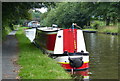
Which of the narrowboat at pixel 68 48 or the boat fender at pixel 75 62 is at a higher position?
the narrowboat at pixel 68 48

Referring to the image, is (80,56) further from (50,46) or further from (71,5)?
(71,5)

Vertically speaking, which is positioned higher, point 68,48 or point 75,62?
point 68,48

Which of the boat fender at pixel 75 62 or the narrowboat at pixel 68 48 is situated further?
the narrowboat at pixel 68 48

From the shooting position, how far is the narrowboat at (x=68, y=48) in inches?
505

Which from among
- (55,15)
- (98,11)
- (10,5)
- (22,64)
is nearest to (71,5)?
(55,15)

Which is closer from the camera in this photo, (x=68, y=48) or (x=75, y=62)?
(x=75, y=62)

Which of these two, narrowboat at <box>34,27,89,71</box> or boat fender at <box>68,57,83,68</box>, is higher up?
narrowboat at <box>34,27,89,71</box>

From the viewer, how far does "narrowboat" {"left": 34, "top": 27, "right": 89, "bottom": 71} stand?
12.8 metres

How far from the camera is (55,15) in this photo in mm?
75188

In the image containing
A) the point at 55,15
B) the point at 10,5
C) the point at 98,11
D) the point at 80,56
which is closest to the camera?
the point at 80,56

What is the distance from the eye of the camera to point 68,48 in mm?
13922

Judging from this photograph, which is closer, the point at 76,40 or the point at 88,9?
the point at 76,40

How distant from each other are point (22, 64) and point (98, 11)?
4917cm

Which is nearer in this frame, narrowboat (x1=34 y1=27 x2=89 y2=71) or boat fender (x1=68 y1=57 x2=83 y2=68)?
boat fender (x1=68 y1=57 x2=83 y2=68)
